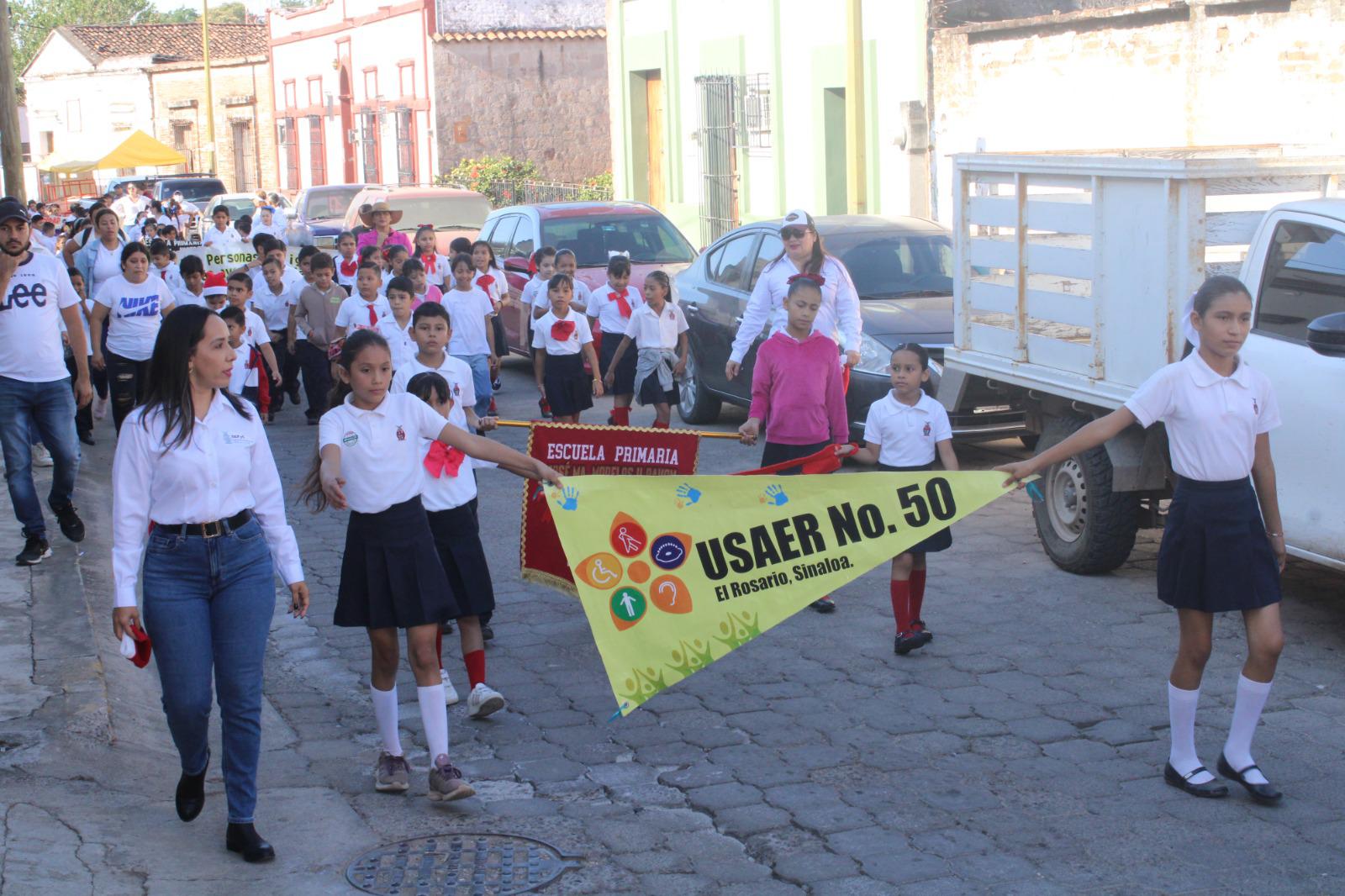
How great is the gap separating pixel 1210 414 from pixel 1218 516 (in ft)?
1.16

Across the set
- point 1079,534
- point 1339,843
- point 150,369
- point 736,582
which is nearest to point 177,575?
point 150,369

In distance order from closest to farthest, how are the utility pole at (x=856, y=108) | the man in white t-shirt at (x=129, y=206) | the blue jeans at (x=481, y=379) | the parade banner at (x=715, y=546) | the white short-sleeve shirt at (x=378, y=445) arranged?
1. the white short-sleeve shirt at (x=378, y=445)
2. the parade banner at (x=715, y=546)
3. the blue jeans at (x=481, y=379)
4. the utility pole at (x=856, y=108)
5. the man in white t-shirt at (x=129, y=206)

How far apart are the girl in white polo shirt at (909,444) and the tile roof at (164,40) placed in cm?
5877

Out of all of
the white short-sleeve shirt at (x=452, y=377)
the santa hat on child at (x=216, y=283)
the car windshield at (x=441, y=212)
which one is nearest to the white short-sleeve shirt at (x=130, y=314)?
the santa hat on child at (x=216, y=283)

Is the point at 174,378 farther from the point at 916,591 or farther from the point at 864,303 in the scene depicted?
the point at 864,303

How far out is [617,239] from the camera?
1603cm

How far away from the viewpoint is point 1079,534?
809cm

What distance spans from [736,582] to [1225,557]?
177 cm

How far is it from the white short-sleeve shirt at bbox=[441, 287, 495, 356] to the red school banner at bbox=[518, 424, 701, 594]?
441cm

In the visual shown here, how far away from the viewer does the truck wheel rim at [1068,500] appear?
8.07 metres

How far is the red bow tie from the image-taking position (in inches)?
248

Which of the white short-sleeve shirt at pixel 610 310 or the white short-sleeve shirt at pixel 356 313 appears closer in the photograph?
the white short-sleeve shirt at pixel 356 313

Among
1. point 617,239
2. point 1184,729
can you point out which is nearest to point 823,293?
point 1184,729

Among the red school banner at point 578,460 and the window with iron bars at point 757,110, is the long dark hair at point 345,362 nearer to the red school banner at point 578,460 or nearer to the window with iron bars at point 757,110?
the red school banner at point 578,460
